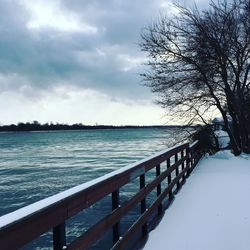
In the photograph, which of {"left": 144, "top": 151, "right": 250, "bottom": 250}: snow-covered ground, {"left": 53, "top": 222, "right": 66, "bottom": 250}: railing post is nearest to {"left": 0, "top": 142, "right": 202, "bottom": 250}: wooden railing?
{"left": 53, "top": 222, "right": 66, "bottom": 250}: railing post

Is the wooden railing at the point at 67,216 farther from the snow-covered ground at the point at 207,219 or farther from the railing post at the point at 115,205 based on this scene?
the snow-covered ground at the point at 207,219

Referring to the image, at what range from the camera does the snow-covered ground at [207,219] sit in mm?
5293

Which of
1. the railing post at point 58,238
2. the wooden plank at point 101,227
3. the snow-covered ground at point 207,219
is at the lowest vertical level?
the snow-covered ground at point 207,219

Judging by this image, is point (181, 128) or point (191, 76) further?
point (181, 128)

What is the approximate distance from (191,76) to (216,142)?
4.31m

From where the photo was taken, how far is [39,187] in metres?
15.4

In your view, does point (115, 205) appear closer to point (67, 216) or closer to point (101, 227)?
point (101, 227)

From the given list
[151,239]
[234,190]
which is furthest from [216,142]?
[151,239]

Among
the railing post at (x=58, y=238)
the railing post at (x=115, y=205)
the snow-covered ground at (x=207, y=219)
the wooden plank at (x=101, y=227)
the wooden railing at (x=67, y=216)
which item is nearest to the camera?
the wooden railing at (x=67, y=216)

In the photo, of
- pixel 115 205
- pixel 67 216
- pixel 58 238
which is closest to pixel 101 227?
pixel 115 205

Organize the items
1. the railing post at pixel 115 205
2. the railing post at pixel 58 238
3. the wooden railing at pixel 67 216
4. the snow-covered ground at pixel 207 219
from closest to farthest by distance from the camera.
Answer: the wooden railing at pixel 67 216 → the railing post at pixel 58 238 → the railing post at pixel 115 205 → the snow-covered ground at pixel 207 219

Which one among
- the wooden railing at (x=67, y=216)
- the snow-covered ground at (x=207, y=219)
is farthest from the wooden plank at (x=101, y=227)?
the snow-covered ground at (x=207, y=219)

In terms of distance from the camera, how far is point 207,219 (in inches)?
257

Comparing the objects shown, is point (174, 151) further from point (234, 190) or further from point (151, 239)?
point (151, 239)
